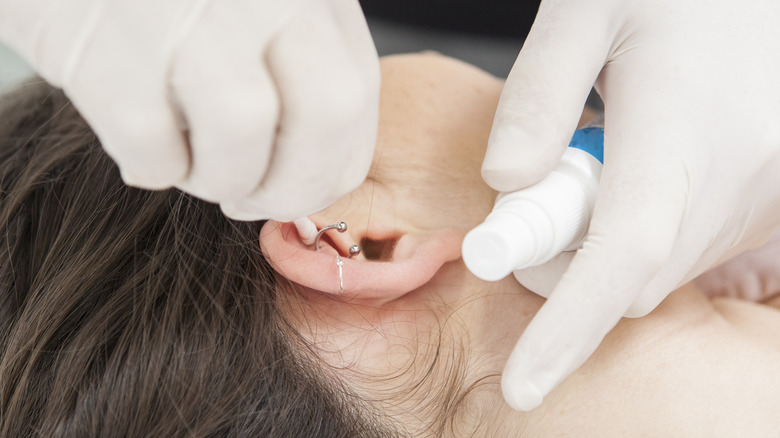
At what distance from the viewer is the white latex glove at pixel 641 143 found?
686mm

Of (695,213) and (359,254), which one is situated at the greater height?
(695,213)

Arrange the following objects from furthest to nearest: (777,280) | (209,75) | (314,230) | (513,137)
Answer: (777,280)
(314,230)
(513,137)
(209,75)

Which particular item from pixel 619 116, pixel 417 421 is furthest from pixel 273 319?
pixel 619 116

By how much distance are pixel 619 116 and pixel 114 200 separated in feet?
2.42

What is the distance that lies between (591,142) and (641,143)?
0.11 m

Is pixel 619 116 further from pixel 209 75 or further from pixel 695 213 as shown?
pixel 209 75

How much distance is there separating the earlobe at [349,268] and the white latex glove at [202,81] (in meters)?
0.24

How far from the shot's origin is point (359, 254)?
0.90 metres

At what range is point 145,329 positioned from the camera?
754 mm

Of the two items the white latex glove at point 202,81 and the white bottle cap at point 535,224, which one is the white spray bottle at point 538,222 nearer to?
the white bottle cap at point 535,224

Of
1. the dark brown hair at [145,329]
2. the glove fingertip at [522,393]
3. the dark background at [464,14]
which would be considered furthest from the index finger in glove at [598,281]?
the dark background at [464,14]

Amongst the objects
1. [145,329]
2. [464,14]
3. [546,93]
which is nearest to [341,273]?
[145,329]

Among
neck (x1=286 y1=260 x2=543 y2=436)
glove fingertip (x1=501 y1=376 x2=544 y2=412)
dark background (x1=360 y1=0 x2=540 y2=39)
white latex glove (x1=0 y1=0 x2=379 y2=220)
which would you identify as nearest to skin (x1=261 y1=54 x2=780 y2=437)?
neck (x1=286 y1=260 x2=543 y2=436)

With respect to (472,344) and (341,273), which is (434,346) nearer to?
(472,344)
